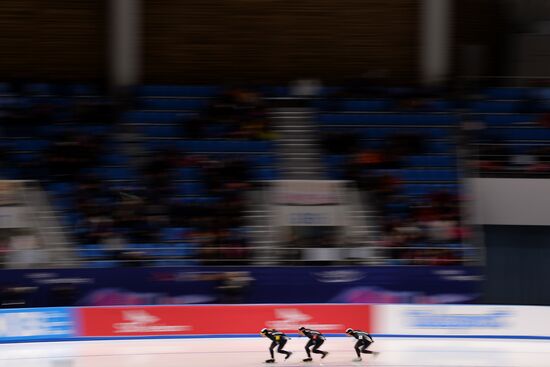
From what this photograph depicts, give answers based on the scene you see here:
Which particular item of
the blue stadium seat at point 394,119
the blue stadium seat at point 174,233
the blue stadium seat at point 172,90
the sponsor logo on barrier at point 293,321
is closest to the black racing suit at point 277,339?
the sponsor logo on barrier at point 293,321

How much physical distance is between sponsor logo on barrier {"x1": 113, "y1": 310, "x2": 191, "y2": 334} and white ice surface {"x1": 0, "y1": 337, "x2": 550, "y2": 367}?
0.71 feet

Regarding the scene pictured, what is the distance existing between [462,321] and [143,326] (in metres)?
4.77

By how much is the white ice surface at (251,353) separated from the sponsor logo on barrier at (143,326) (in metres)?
0.22

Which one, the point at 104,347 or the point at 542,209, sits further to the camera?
the point at 542,209

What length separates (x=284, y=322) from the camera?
14.5 m

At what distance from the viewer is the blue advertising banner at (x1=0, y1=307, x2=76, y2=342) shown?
539 inches

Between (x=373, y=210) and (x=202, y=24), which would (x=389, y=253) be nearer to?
(x=373, y=210)

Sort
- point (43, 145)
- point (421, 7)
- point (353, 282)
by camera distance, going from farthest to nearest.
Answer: point (421, 7) → point (43, 145) → point (353, 282)

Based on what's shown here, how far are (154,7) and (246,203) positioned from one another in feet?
18.5

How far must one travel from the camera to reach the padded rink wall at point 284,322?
14.0 meters

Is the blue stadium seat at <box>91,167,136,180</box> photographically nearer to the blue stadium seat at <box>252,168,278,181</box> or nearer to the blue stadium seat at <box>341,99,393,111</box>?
the blue stadium seat at <box>252,168,278,181</box>

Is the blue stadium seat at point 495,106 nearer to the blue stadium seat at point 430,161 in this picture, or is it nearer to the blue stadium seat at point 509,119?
the blue stadium seat at point 509,119

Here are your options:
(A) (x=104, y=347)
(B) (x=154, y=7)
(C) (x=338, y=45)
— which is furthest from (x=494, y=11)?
(A) (x=104, y=347)

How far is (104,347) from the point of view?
44.3 ft
